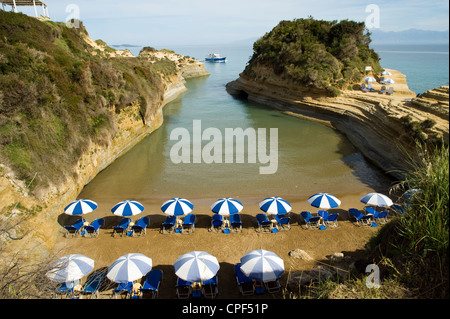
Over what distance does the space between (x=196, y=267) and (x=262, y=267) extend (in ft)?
6.54

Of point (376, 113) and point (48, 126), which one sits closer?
point (48, 126)

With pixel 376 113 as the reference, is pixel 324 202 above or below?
below

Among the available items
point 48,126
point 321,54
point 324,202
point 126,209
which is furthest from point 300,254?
point 321,54

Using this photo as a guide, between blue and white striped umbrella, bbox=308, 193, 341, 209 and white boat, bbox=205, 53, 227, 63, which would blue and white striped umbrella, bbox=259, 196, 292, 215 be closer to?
blue and white striped umbrella, bbox=308, 193, 341, 209

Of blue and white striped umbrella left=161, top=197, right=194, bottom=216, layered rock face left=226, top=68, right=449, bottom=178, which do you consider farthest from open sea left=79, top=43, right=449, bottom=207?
blue and white striped umbrella left=161, top=197, right=194, bottom=216

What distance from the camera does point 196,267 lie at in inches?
332

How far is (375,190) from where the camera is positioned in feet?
52.1

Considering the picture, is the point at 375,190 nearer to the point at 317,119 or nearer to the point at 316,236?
the point at 316,236

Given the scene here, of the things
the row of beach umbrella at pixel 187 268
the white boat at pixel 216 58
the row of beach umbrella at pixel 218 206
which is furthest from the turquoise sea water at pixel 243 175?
the white boat at pixel 216 58

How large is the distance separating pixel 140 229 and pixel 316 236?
7503 mm

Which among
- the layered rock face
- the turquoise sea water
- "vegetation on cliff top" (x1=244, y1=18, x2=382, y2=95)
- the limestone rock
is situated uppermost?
"vegetation on cliff top" (x1=244, y1=18, x2=382, y2=95)

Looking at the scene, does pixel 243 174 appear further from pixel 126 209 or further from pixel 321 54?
pixel 321 54

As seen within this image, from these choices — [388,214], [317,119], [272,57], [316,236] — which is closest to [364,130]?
[317,119]

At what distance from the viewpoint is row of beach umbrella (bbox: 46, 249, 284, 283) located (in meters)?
8.30
